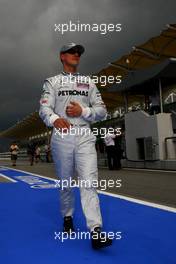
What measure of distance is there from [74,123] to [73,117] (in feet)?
0.19

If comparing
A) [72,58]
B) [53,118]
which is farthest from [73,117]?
[72,58]

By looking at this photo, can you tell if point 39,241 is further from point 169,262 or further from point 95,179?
point 169,262

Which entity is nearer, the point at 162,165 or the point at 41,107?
the point at 41,107

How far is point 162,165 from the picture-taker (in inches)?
746

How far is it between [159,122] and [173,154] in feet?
5.57

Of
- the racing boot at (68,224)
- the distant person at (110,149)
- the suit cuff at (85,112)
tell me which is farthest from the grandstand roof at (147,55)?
the suit cuff at (85,112)

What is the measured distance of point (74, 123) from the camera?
4.25m

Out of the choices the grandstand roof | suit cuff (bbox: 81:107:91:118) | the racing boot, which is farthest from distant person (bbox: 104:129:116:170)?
suit cuff (bbox: 81:107:91:118)

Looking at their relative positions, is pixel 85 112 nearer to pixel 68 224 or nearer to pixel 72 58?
pixel 72 58

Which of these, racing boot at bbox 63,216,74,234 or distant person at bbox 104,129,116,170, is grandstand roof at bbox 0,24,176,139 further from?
racing boot at bbox 63,216,74,234

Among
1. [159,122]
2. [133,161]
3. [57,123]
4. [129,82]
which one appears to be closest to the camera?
[57,123]

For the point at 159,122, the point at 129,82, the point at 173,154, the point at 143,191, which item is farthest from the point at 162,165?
the point at 143,191

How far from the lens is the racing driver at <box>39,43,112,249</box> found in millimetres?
4145

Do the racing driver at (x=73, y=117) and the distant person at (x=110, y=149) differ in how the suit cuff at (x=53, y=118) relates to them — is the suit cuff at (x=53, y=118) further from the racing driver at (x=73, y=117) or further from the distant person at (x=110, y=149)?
the distant person at (x=110, y=149)
